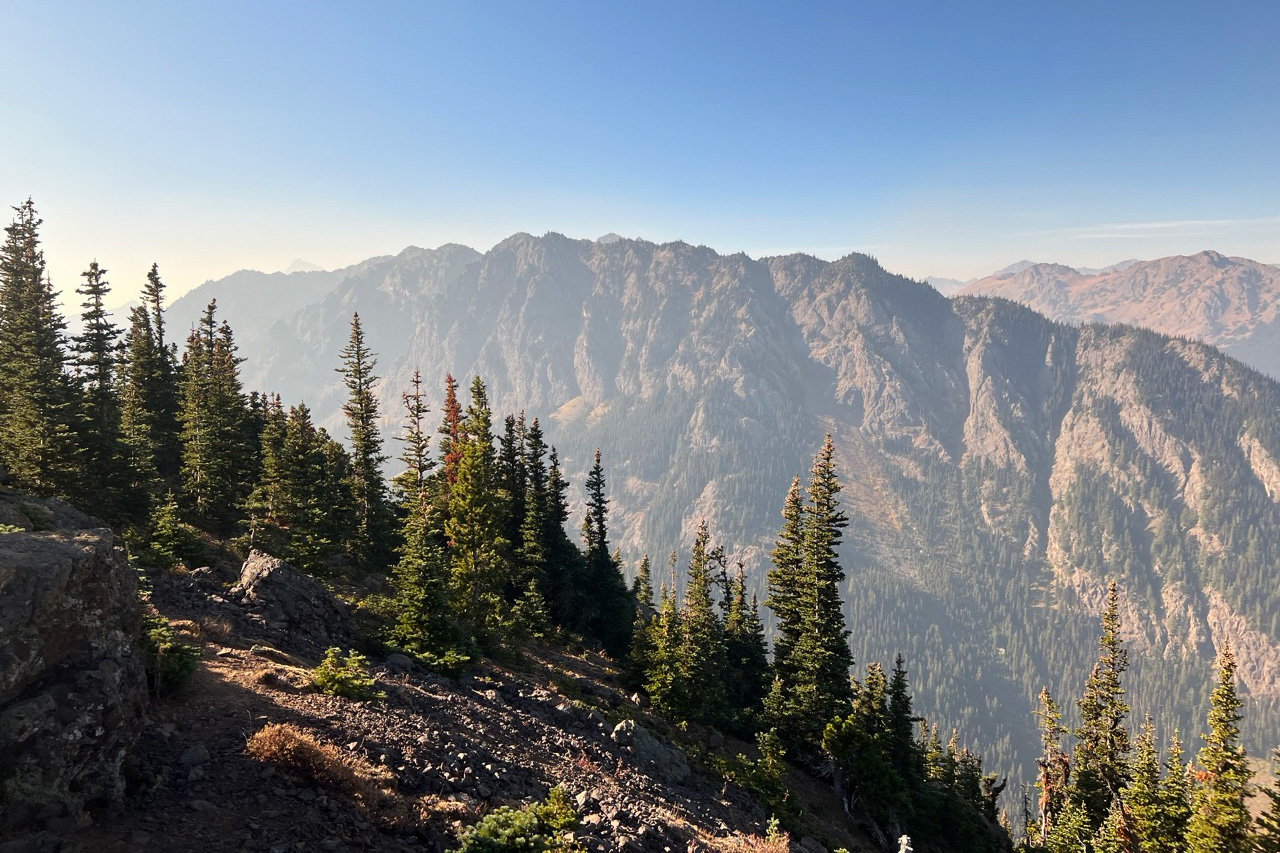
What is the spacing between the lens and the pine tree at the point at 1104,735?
3925cm

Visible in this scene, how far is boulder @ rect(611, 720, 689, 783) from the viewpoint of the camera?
20453 millimetres

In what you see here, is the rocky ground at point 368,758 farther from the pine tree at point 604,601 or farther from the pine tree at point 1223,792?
the pine tree at point 604,601

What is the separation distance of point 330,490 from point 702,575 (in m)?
31.4

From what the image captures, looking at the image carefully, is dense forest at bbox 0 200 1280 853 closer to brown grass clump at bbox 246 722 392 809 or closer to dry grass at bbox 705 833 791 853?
dry grass at bbox 705 833 791 853

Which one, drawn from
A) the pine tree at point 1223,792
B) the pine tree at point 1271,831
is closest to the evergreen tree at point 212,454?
the pine tree at point 1223,792

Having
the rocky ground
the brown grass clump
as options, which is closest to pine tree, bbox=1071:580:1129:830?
the rocky ground

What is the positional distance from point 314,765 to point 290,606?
11.9 meters

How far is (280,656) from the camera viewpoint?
1684 centimetres

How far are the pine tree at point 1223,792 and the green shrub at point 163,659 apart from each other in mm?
37197

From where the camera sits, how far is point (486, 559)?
34.4 metres

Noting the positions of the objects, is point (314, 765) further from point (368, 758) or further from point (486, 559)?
point (486, 559)

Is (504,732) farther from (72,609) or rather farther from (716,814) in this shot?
(72,609)

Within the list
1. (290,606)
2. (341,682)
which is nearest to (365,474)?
(290,606)

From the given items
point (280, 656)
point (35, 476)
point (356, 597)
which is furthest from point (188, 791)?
point (35, 476)
